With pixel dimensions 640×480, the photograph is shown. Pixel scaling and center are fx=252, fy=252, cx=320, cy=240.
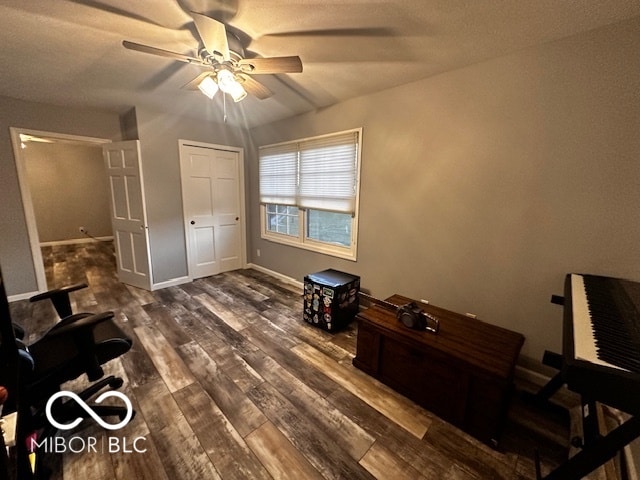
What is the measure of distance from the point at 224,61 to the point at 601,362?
2.39 metres

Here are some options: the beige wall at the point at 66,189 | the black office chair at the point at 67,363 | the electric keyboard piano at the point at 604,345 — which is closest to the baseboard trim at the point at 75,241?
the beige wall at the point at 66,189

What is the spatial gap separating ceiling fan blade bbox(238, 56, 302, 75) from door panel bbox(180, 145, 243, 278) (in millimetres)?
2357

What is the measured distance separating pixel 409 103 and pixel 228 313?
2.88 m

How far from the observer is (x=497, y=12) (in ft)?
4.68

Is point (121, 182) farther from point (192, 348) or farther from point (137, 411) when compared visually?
point (137, 411)

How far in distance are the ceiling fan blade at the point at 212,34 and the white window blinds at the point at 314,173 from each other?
1.56 m

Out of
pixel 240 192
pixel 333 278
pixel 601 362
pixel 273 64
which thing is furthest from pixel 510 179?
pixel 240 192

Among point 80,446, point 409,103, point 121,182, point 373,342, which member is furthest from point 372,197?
point 121,182

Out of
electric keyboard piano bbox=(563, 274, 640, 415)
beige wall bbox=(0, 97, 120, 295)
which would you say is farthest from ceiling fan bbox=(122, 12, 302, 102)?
beige wall bbox=(0, 97, 120, 295)

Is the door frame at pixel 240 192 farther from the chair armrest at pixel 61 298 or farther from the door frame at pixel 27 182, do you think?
the chair armrest at pixel 61 298

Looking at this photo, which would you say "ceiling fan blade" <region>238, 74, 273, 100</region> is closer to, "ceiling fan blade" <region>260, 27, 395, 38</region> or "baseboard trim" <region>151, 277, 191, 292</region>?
"ceiling fan blade" <region>260, 27, 395, 38</region>

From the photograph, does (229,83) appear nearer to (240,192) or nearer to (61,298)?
(61,298)

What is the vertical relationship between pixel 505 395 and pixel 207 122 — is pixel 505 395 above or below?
below

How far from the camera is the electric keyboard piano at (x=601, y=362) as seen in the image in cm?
75
